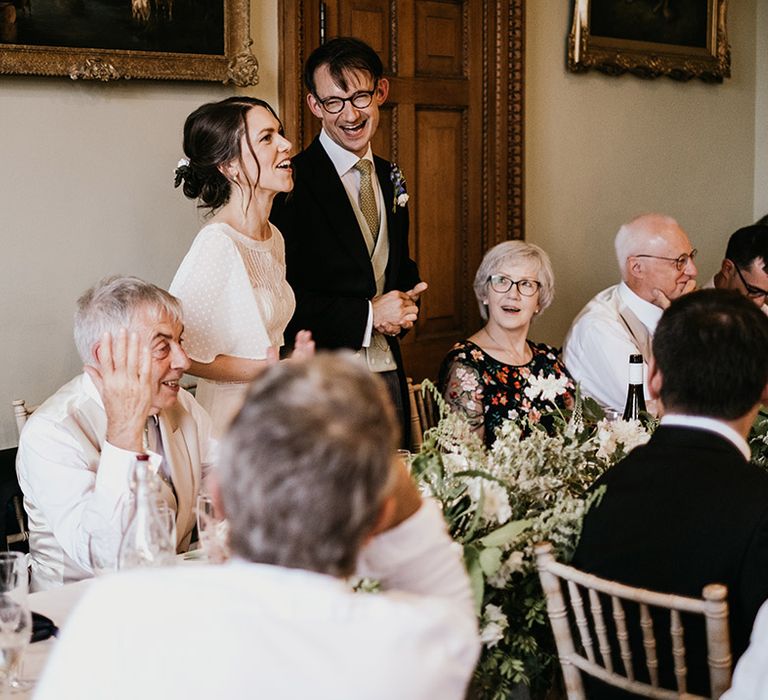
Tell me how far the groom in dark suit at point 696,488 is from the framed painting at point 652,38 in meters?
3.34

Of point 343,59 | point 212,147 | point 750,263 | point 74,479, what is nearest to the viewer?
point 74,479

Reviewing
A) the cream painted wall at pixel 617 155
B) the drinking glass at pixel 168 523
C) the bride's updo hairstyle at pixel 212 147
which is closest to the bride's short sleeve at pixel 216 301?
the bride's updo hairstyle at pixel 212 147

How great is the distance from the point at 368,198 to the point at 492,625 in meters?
2.06

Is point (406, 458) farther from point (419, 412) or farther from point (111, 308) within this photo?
point (419, 412)

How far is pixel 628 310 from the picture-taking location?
3.92 metres

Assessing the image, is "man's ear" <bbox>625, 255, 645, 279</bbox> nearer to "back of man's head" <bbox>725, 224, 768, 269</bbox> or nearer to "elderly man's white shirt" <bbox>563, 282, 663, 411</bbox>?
"elderly man's white shirt" <bbox>563, 282, 663, 411</bbox>

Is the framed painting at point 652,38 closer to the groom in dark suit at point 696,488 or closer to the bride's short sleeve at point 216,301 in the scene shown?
the bride's short sleeve at point 216,301

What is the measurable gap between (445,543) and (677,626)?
0.38 m

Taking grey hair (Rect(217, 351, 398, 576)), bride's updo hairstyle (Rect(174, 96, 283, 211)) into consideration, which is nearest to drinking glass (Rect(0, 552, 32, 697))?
grey hair (Rect(217, 351, 398, 576))

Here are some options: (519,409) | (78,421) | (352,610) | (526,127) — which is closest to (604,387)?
(519,409)

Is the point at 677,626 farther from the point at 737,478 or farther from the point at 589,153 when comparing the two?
the point at 589,153

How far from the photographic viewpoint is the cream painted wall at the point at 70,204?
3.36 m

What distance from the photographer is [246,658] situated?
104 centimetres

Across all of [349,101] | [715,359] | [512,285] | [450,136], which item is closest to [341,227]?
[349,101]
